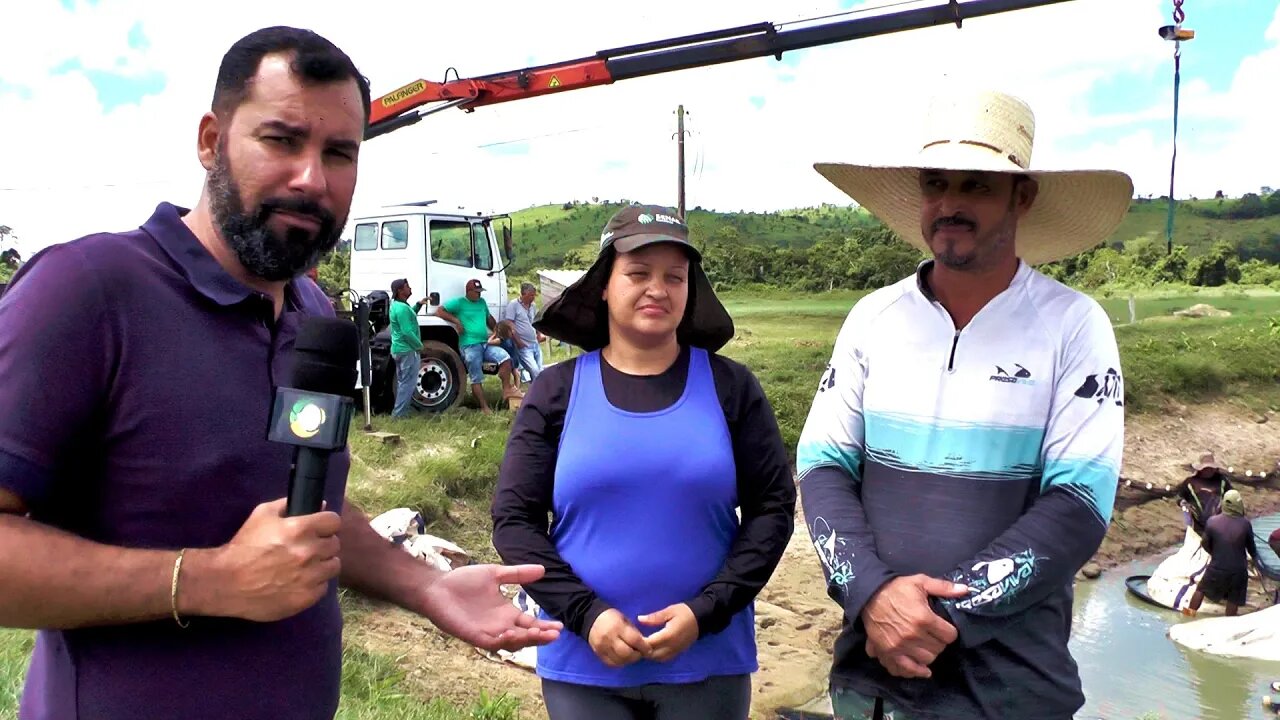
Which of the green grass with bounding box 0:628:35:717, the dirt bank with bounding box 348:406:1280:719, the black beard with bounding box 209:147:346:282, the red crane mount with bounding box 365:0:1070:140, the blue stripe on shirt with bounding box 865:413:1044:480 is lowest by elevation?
the dirt bank with bounding box 348:406:1280:719

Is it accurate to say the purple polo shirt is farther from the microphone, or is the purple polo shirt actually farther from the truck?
the truck

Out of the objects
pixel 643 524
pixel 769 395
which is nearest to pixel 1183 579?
pixel 769 395

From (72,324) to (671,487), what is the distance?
4.39 ft

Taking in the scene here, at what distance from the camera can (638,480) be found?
7.23ft

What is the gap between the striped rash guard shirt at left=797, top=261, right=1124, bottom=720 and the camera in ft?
6.27

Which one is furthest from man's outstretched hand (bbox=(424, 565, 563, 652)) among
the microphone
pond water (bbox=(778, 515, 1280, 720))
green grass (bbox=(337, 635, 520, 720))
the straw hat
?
pond water (bbox=(778, 515, 1280, 720))

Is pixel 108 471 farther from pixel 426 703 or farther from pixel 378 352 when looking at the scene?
pixel 378 352

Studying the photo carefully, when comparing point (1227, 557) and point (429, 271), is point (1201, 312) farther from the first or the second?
point (429, 271)

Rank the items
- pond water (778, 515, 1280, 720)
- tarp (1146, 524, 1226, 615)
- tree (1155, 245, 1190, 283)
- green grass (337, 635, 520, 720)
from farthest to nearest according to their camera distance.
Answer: tree (1155, 245, 1190, 283)
tarp (1146, 524, 1226, 615)
pond water (778, 515, 1280, 720)
green grass (337, 635, 520, 720)

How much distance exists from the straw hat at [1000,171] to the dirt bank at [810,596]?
338cm

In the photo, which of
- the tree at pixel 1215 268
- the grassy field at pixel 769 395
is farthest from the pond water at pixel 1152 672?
the tree at pixel 1215 268

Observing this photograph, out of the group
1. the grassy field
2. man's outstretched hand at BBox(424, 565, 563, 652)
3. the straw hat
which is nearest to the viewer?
man's outstretched hand at BBox(424, 565, 563, 652)

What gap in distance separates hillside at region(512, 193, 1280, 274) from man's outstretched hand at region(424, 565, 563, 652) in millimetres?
16476

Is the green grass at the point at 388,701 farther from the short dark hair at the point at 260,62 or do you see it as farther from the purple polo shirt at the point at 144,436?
the short dark hair at the point at 260,62
